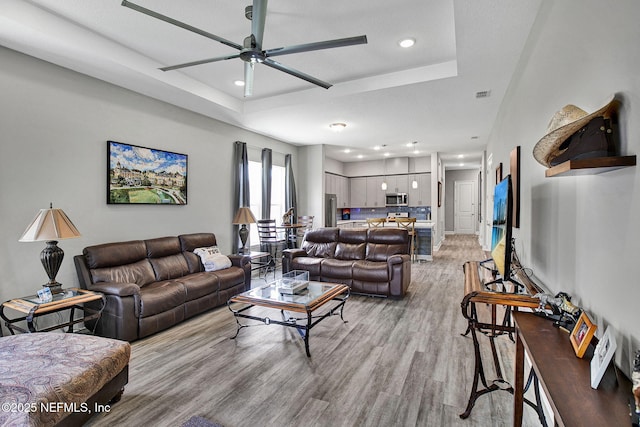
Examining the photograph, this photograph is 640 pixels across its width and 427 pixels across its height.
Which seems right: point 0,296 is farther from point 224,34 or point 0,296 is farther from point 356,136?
point 356,136

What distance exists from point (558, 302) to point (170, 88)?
4.46 meters

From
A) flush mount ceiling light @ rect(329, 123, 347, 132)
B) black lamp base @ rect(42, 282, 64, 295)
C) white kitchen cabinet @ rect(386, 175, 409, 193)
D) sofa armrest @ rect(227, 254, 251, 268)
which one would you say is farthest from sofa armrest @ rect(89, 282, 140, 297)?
white kitchen cabinet @ rect(386, 175, 409, 193)

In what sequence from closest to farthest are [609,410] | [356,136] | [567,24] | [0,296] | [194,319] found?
1. [609,410]
2. [567,24]
3. [0,296]
4. [194,319]
5. [356,136]

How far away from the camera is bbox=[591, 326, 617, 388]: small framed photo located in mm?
947

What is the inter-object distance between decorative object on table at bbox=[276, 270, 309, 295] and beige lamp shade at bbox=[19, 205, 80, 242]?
80.8 inches

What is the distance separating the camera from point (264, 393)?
2311 mm

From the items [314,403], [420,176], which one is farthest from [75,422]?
[420,176]

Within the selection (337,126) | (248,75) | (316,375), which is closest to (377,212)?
(337,126)

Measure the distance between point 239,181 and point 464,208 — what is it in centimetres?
1070

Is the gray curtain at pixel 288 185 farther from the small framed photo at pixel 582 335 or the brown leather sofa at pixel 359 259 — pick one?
the small framed photo at pixel 582 335

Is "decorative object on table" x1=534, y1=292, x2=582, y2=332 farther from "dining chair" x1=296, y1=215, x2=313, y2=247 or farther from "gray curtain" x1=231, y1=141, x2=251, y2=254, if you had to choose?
"dining chair" x1=296, y1=215, x2=313, y2=247

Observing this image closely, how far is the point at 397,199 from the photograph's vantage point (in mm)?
10234

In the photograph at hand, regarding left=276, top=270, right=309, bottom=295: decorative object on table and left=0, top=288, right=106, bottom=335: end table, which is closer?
left=0, top=288, right=106, bottom=335: end table

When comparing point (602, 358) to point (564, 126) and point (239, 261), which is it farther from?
point (239, 261)
